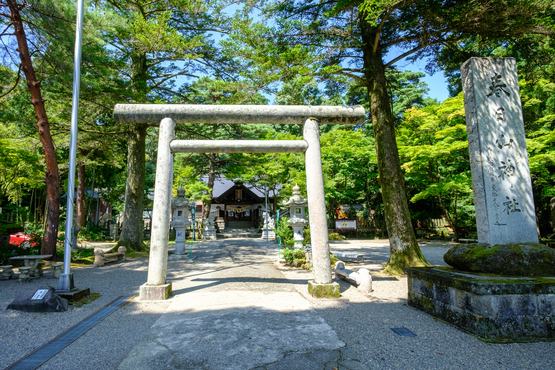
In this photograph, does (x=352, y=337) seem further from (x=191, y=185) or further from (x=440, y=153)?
(x=191, y=185)

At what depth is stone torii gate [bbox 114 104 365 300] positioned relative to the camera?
511 centimetres

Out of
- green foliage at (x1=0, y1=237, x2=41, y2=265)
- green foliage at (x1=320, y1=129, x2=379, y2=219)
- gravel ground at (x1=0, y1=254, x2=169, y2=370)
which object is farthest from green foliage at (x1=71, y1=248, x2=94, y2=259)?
green foliage at (x1=320, y1=129, x2=379, y2=219)

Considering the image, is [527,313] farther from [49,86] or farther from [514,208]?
[49,86]

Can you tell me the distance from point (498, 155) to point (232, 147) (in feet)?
15.2

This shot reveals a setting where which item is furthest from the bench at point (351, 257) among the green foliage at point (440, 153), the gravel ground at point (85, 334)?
the green foliage at point (440, 153)

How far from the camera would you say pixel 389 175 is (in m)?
7.27

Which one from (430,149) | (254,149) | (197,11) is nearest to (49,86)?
(197,11)

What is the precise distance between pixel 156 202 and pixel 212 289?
2.24 metres

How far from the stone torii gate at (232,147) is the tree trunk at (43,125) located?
4.74m

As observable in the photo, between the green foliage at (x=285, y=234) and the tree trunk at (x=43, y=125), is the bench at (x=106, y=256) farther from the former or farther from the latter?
the green foliage at (x=285, y=234)

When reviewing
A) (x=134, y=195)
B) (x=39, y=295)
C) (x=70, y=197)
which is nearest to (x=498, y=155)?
(x=70, y=197)

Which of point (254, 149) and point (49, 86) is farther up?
point (49, 86)

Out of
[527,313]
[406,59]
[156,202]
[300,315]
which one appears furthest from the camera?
[406,59]

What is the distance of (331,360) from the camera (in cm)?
286
